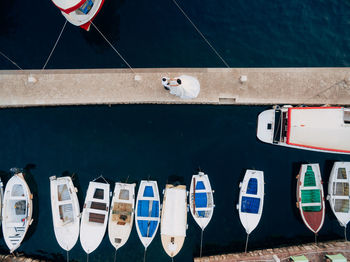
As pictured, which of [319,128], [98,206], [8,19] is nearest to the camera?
[319,128]

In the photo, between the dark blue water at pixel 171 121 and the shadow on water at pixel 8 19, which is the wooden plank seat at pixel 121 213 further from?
the shadow on water at pixel 8 19

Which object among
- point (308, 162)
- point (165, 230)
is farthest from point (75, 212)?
point (308, 162)

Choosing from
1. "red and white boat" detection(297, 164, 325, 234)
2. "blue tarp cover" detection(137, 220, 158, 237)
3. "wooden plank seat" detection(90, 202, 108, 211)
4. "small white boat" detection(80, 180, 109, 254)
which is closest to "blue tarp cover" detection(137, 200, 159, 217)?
"blue tarp cover" detection(137, 220, 158, 237)

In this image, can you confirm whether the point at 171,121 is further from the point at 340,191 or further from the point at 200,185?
the point at 340,191

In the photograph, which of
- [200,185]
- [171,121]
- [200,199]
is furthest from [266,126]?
[200,199]

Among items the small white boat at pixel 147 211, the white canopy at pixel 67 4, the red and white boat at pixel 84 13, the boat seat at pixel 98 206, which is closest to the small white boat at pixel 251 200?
the small white boat at pixel 147 211
